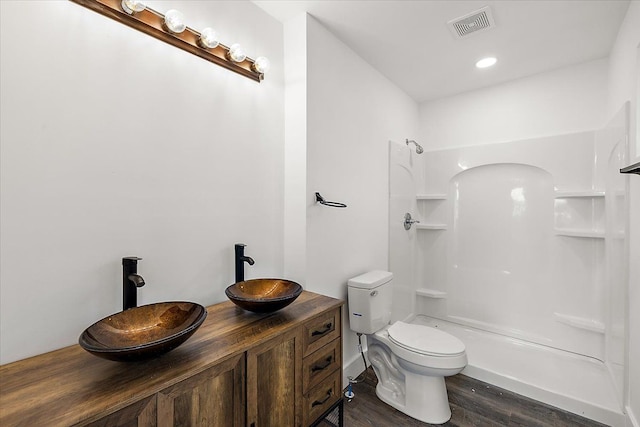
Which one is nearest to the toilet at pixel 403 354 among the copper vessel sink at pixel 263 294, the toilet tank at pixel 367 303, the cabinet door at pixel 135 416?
the toilet tank at pixel 367 303

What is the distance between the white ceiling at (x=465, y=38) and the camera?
179cm

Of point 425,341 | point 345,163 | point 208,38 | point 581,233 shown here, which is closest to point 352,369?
point 425,341

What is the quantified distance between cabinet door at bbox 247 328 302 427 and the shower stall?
168 cm

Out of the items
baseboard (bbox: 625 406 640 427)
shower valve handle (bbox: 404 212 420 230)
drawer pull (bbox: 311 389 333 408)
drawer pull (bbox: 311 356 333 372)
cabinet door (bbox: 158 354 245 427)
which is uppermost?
shower valve handle (bbox: 404 212 420 230)

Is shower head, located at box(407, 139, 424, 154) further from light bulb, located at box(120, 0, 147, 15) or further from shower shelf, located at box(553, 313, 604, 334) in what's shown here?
light bulb, located at box(120, 0, 147, 15)

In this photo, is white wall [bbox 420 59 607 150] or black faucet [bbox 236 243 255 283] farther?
white wall [bbox 420 59 607 150]

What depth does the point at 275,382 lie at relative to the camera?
120cm

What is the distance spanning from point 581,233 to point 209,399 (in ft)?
9.85

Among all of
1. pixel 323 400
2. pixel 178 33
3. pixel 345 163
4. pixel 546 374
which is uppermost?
pixel 178 33

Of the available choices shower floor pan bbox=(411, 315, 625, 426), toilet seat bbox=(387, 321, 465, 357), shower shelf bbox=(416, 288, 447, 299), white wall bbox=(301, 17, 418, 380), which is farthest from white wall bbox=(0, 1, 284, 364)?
shower shelf bbox=(416, 288, 447, 299)

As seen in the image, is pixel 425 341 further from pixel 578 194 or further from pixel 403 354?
pixel 578 194

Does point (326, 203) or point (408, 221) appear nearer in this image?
point (326, 203)

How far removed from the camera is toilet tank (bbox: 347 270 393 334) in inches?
81.2

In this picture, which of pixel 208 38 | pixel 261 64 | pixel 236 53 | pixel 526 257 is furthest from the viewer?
pixel 526 257
